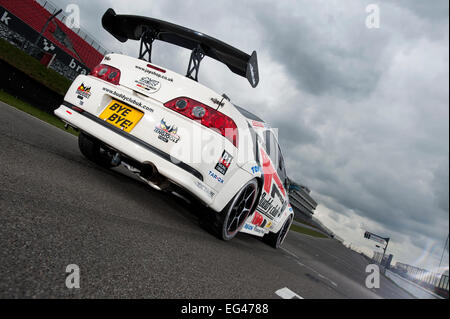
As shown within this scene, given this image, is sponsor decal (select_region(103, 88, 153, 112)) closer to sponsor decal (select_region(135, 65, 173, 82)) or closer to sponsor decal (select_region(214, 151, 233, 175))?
sponsor decal (select_region(135, 65, 173, 82))

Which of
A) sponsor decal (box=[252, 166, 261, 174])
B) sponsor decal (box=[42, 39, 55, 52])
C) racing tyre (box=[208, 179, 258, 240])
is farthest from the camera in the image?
sponsor decal (box=[42, 39, 55, 52])

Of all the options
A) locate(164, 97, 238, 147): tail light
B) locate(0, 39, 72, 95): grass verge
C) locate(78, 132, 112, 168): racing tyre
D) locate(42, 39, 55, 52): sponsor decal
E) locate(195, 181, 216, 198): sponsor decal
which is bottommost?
locate(78, 132, 112, 168): racing tyre

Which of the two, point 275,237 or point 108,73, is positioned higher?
point 108,73

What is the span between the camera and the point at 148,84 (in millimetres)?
3021

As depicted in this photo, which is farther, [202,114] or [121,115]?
[121,115]

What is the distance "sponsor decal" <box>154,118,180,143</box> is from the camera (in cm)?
278

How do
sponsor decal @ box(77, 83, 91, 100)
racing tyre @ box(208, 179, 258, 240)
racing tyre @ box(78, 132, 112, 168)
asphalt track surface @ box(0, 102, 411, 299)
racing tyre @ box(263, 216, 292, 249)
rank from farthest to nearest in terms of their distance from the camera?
racing tyre @ box(263, 216, 292, 249), racing tyre @ box(78, 132, 112, 168), racing tyre @ box(208, 179, 258, 240), sponsor decal @ box(77, 83, 91, 100), asphalt track surface @ box(0, 102, 411, 299)

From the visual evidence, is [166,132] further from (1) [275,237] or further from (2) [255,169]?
(1) [275,237]

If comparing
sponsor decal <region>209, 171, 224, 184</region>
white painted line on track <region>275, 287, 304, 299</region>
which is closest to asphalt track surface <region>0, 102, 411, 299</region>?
white painted line on track <region>275, 287, 304, 299</region>

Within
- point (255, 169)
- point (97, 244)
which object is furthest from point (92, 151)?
point (97, 244)

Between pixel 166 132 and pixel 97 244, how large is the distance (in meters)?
1.31

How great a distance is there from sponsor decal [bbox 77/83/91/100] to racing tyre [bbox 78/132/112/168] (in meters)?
1.05

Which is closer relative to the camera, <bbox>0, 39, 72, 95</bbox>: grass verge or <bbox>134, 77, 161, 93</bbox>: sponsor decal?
<bbox>134, 77, 161, 93</bbox>: sponsor decal
